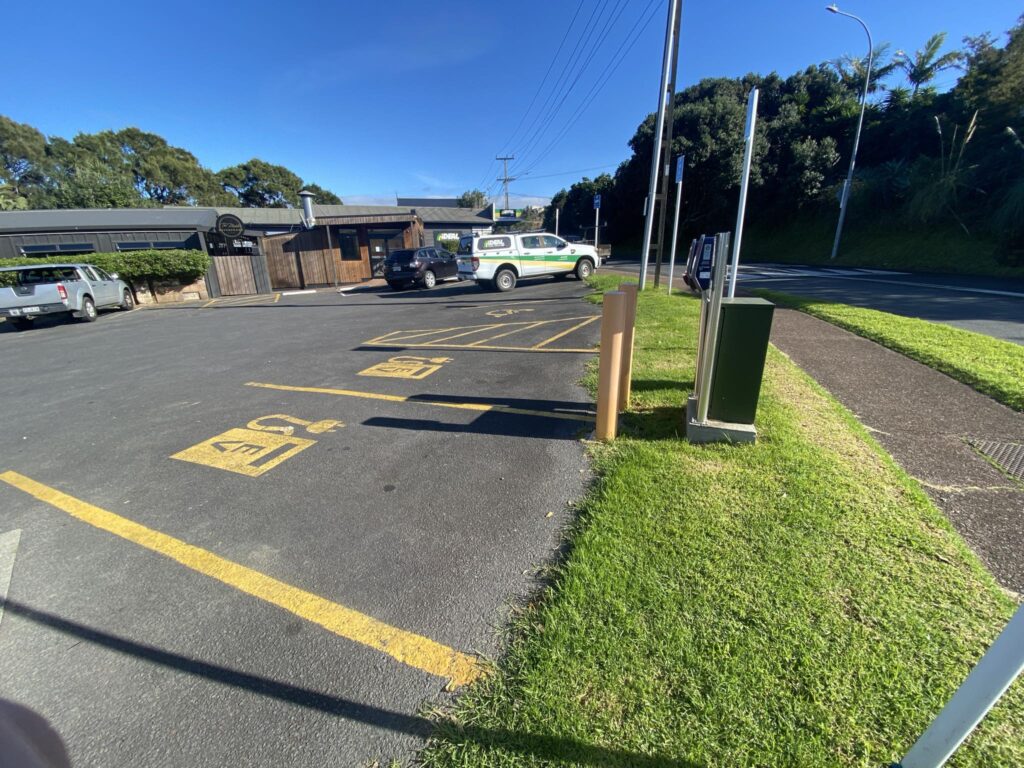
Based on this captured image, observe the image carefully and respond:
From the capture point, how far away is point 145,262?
16.9 metres

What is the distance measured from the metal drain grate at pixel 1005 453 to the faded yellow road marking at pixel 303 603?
4.12 metres

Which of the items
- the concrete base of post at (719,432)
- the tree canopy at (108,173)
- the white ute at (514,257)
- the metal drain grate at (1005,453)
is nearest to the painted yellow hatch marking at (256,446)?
the concrete base of post at (719,432)

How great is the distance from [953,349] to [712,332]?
499 cm

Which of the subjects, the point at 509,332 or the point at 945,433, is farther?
the point at 509,332

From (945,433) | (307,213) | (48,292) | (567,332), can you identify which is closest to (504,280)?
(567,332)

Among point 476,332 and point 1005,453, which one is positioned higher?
point 1005,453

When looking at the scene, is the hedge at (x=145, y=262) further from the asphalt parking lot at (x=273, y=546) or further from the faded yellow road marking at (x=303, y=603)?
the faded yellow road marking at (x=303, y=603)

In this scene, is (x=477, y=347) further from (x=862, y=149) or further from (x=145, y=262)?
(x=862, y=149)

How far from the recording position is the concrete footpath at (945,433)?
261cm

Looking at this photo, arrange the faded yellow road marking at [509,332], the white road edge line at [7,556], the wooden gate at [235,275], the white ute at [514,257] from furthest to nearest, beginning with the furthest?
the wooden gate at [235,275] → the white ute at [514,257] → the faded yellow road marking at [509,332] → the white road edge line at [7,556]

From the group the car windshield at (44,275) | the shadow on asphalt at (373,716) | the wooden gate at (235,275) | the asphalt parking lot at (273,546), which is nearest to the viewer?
the shadow on asphalt at (373,716)

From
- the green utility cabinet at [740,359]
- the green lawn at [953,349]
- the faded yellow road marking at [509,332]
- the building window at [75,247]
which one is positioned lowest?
the faded yellow road marking at [509,332]

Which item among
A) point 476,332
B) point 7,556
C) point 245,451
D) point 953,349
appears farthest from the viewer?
point 476,332

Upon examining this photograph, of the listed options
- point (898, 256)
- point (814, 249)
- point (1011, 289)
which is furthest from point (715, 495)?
point (814, 249)
